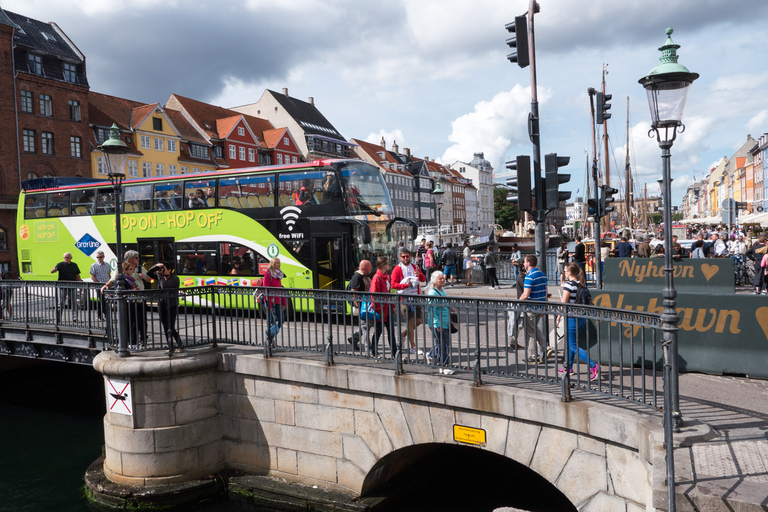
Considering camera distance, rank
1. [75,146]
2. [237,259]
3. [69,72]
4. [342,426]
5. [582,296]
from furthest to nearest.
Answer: [69,72] → [75,146] → [237,259] → [342,426] → [582,296]

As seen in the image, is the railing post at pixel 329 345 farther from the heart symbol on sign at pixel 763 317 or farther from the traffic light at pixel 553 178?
the heart symbol on sign at pixel 763 317

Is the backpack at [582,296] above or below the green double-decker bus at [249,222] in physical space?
below

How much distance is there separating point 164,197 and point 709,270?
550 inches

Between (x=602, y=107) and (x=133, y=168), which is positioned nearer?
(x=602, y=107)

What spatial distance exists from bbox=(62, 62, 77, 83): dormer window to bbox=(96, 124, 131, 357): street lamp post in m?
39.7

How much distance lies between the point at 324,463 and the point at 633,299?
5305mm

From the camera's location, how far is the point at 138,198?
1797 cm

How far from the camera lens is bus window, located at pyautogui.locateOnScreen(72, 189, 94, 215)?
19.1 meters

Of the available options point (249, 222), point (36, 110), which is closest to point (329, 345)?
point (249, 222)

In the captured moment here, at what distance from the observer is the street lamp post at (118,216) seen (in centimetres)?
936

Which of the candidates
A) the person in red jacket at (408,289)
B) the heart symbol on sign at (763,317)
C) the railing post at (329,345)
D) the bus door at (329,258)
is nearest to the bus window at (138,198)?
the bus door at (329,258)

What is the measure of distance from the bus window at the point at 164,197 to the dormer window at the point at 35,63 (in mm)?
32170

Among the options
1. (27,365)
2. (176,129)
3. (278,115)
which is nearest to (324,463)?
(27,365)

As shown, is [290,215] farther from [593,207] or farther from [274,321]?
[593,207]
